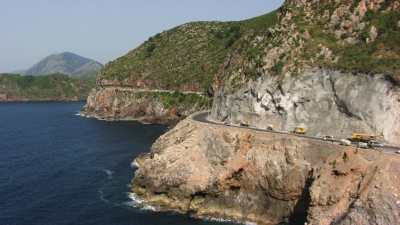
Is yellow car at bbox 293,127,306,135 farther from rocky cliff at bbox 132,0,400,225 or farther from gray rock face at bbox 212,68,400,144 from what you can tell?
rocky cliff at bbox 132,0,400,225

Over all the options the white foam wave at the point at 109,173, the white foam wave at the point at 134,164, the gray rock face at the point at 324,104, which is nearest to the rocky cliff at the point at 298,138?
the gray rock face at the point at 324,104

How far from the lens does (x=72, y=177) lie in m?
113

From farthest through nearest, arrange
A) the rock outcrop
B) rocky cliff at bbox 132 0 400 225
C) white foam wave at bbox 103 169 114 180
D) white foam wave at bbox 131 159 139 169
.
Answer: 1. white foam wave at bbox 131 159 139 169
2. white foam wave at bbox 103 169 114 180
3. rocky cliff at bbox 132 0 400 225
4. the rock outcrop

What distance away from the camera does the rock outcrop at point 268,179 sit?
68625mm

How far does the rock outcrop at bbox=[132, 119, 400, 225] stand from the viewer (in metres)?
68.6

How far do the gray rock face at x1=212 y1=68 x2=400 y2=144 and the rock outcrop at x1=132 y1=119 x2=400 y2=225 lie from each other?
Answer: 20.7 ft

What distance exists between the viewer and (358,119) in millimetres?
83562

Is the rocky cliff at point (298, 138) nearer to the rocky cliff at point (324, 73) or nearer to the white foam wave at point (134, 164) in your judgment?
the rocky cliff at point (324, 73)

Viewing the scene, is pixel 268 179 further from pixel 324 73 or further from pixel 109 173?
pixel 109 173

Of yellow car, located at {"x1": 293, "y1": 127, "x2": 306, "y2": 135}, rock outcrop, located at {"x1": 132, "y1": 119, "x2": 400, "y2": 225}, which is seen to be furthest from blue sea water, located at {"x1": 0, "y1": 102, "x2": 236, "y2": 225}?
yellow car, located at {"x1": 293, "y1": 127, "x2": 306, "y2": 135}

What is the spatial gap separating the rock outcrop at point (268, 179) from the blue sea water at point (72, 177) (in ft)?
18.2

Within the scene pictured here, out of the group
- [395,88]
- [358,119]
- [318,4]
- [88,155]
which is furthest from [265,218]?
[88,155]

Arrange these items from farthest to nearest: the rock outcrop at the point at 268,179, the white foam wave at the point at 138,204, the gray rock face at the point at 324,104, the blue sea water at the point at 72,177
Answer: the white foam wave at the point at 138,204
the blue sea water at the point at 72,177
the gray rock face at the point at 324,104
the rock outcrop at the point at 268,179

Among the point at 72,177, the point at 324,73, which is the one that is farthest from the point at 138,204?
the point at 324,73
